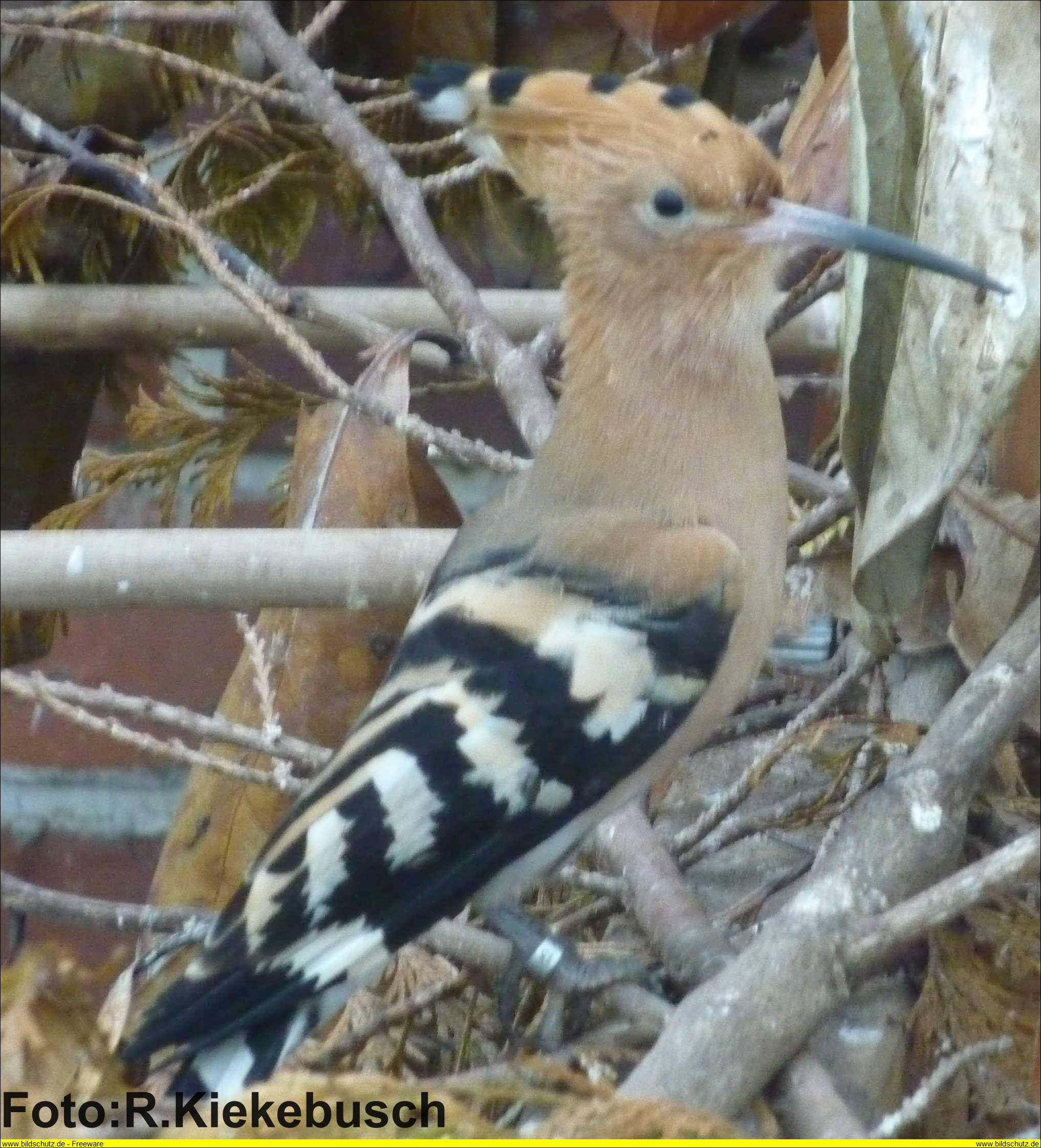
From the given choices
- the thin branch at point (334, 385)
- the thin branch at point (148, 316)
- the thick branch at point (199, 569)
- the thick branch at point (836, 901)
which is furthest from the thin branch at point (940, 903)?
the thin branch at point (148, 316)

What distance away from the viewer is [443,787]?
64 cm

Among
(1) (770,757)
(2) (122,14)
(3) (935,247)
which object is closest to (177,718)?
(1) (770,757)

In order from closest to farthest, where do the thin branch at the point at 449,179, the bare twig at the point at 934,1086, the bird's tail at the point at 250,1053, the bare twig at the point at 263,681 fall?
the bare twig at the point at 934,1086, the bird's tail at the point at 250,1053, the bare twig at the point at 263,681, the thin branch at the point at 449,179

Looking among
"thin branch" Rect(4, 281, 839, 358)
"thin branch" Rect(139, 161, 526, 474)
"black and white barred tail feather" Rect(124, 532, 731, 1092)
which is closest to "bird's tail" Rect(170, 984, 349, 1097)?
"black and white barred tail feather" Rect(124, 532, 731, 1092)

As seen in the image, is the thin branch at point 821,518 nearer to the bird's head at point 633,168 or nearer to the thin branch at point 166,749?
the bird's head at point 633,168

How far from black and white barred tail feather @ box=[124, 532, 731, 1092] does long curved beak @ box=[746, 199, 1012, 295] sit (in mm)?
157

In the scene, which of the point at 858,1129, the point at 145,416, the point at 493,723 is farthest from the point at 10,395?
the point at 858,1129

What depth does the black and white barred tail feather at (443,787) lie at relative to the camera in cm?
61

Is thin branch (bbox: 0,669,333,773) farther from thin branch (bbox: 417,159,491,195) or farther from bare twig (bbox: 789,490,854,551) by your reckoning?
thin branch (bbox: 417,159,491,195)

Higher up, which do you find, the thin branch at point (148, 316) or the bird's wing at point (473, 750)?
the bird's wing at point (473, 750)

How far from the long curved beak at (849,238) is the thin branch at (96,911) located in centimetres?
39

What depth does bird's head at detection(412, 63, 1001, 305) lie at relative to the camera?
0.66 metres

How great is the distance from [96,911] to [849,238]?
0.44 m

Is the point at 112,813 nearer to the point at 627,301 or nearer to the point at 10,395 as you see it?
the point at 10,395
